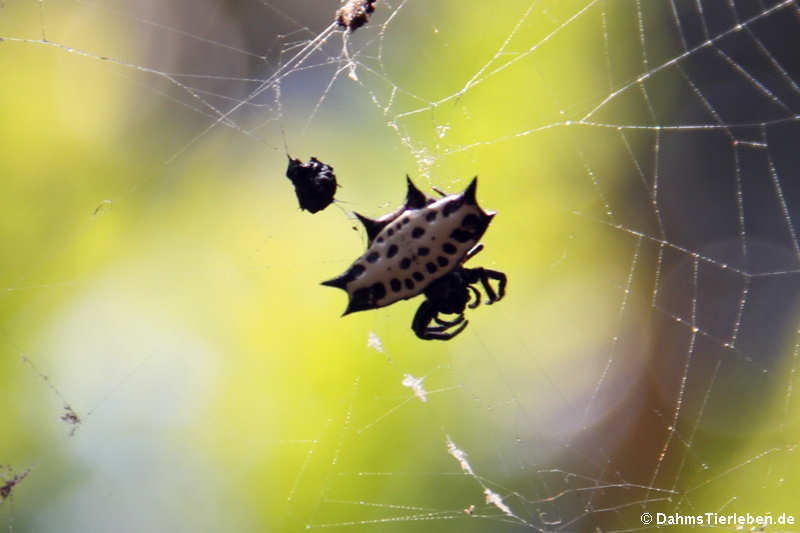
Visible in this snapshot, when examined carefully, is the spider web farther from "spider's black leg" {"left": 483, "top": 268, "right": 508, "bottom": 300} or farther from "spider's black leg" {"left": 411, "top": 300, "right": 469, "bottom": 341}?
"spider's black leg" {"left": 483, "top": 268, "right": 508, "bottom": 300}

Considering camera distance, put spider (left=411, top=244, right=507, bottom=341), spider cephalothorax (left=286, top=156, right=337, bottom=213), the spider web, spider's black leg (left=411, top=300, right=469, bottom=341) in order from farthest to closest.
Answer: the spider web
spider's black leg (left=411, top=300, right=469, bottom=341)
spider (left=411, top=244, right=507, bottom=341)
spider cephalothorax (left=286, top=156, right=337, bottom=213)

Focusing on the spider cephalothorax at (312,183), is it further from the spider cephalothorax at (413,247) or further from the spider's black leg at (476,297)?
the spider's black leg at (476,297)

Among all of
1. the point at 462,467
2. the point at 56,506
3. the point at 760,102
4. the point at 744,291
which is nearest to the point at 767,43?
the point at 760,102

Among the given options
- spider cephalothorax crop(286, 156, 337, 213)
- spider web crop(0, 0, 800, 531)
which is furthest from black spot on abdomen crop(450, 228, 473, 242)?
spider web crop(0, 0, 800, 531)

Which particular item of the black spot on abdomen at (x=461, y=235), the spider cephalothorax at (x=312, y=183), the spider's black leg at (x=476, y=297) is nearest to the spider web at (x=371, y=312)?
the spider's black leg at (x=476, y=297)

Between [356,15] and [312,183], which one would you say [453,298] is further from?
[356,15]

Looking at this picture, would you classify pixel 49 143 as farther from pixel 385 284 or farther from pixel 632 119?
pixel 632 119
